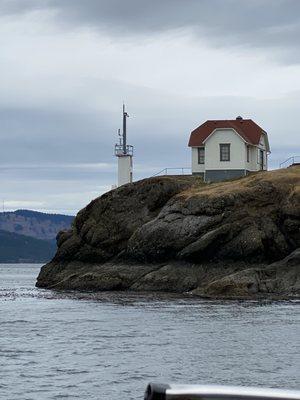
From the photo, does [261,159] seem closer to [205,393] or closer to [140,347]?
[140,347]

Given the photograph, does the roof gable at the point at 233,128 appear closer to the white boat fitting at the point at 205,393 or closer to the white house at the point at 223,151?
the white house at the point at 223,151

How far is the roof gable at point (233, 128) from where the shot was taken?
328 ft

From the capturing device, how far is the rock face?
66.6 m

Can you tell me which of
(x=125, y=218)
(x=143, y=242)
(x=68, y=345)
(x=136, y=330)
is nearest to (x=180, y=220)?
(x=143, y=242)

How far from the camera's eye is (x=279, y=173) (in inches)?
3223

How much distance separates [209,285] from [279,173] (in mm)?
20651

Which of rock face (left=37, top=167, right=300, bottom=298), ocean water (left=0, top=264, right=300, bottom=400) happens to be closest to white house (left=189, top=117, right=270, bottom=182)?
rock face (left=37, top=167, right=300, bottom=298)

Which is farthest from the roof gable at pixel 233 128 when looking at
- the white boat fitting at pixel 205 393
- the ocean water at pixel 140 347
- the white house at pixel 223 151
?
the white boat fitting at pixel 205 393

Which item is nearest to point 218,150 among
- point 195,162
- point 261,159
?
point 195,162

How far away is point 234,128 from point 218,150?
3.30m

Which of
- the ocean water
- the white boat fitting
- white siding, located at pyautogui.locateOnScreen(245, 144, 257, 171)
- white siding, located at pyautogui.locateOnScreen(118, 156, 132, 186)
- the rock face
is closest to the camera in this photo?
the white boat fitting

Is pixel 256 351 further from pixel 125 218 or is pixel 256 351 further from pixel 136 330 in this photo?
pixel 125 218

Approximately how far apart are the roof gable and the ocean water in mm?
42736

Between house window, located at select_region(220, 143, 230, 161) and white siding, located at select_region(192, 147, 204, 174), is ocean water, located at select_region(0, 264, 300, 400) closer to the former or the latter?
house window, located at select_region(220, 143, 230, 161)
